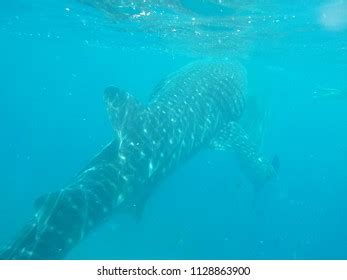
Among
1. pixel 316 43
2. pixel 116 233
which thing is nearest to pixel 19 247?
pixel 116 233

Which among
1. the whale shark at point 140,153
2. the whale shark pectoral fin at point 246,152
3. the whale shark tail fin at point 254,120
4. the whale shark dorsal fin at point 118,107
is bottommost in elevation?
the whale shark tail fin at point 254,120

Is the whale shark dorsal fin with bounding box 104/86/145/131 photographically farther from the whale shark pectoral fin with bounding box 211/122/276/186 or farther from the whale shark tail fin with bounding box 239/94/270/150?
the whale shark tail fin with bounding box 239/94/270/150

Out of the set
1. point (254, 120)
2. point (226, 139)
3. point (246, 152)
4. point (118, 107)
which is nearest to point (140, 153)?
point (118, 107)

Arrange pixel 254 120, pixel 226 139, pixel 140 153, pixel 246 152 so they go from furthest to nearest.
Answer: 1. pixel 254 120
2. pixel 226 139
3. pixel 246 152
4. pixel 140 153

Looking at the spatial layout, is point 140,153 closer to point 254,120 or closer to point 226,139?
point 226,139

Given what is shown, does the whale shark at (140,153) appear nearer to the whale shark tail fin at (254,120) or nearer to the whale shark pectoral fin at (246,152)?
the whale shark pectoral fin at (246,152)

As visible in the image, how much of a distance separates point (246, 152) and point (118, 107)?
19.1 ft

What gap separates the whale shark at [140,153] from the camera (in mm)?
7375

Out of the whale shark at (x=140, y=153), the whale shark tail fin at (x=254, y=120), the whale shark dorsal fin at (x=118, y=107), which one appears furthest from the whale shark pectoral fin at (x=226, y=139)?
the whale shark tail fin at (x=254, y=120)

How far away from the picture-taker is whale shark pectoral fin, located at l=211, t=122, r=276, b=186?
1382cm

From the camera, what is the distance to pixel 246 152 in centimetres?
1392

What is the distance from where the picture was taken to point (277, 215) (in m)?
24.5

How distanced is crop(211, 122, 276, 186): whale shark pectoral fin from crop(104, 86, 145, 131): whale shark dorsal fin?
188 inches
